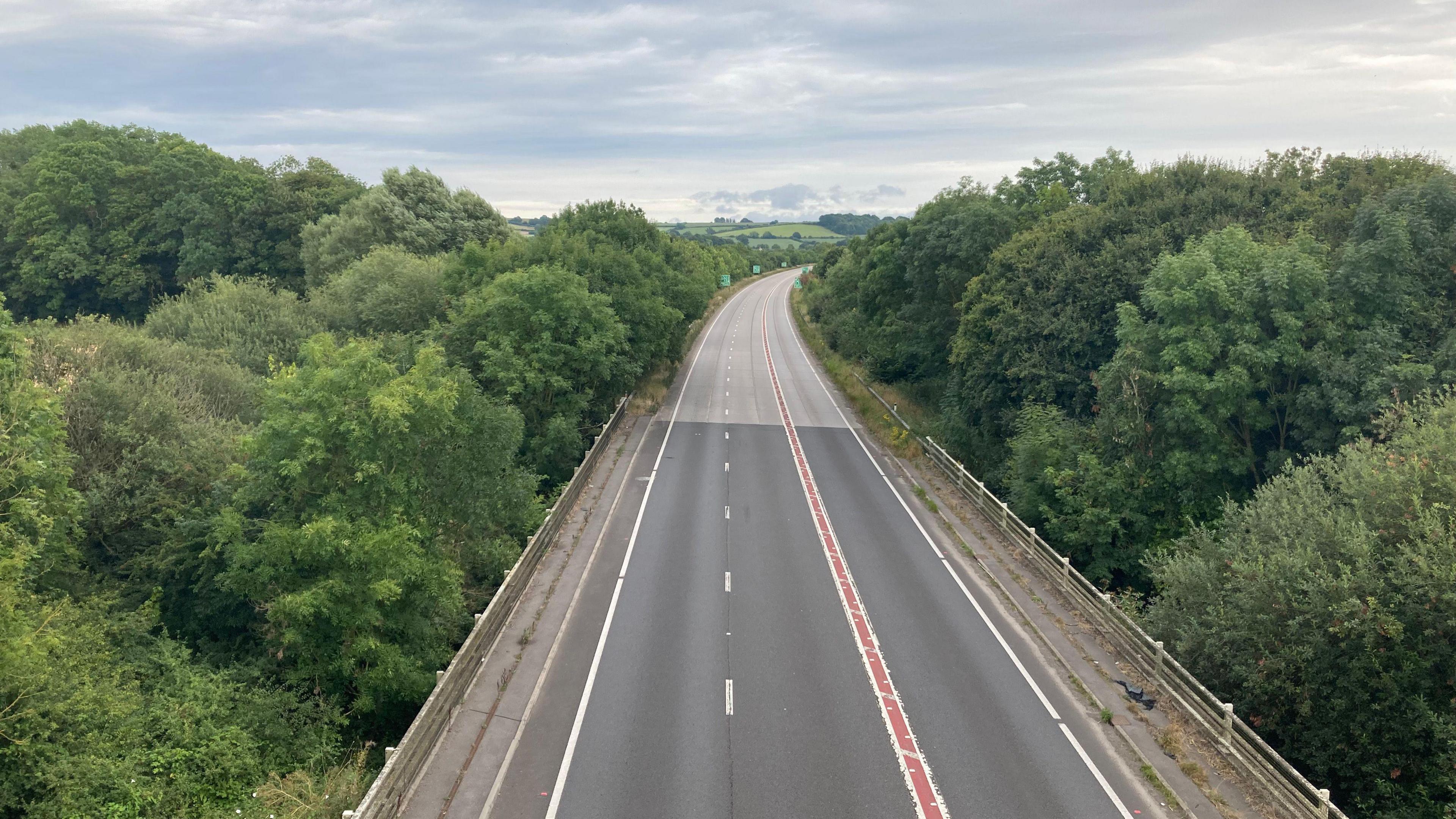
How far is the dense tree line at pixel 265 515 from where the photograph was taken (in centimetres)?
1409

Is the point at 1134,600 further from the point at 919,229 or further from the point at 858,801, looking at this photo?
the point at 919,229

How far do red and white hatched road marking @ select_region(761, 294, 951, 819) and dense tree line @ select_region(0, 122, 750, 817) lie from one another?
9.63 metres

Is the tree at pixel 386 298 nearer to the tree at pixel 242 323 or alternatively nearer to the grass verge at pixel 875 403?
the tree at pixel 242 323

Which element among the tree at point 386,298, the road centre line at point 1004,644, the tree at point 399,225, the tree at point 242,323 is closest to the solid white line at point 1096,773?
the road centre line at point 1004,644

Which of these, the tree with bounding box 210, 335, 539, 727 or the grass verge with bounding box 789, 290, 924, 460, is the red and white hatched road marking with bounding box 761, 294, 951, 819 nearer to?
the grass verge with bounding box 789, 290, 924, 460

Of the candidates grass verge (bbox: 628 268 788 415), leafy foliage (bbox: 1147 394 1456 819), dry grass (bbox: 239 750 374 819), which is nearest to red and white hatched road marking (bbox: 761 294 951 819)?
leafy foliage (bbox: 1147 394 1456 819)

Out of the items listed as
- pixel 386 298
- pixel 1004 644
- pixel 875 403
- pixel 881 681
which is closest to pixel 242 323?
pixel 386 298

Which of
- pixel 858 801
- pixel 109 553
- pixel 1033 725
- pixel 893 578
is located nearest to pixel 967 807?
pixel 858 801

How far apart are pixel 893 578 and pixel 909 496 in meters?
8.64

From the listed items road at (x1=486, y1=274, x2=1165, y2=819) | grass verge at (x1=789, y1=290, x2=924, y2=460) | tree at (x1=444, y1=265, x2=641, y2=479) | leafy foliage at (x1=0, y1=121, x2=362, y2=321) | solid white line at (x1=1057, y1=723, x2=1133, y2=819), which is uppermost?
leafy foliage at (x1=0, y1=121, x2=362, y2=321)

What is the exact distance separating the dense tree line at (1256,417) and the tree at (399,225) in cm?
3809

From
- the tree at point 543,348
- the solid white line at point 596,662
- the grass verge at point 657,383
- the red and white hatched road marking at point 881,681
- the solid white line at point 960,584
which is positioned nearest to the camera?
the solid white line at point 596,662

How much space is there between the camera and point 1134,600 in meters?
22.9

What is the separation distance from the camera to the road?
13547 mm
